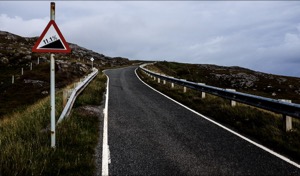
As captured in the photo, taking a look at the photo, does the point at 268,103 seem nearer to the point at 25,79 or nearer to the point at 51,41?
the point at 51,41

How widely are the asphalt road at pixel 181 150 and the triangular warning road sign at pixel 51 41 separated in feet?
8.50

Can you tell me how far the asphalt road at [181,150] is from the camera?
5137 millimetres

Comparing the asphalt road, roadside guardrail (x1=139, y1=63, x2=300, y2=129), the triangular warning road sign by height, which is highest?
the triangular warning road sign

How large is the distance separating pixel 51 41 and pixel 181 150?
379cm

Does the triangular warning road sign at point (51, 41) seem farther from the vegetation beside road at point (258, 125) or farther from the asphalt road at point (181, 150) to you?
the vegetation beside road at point (258, 125)

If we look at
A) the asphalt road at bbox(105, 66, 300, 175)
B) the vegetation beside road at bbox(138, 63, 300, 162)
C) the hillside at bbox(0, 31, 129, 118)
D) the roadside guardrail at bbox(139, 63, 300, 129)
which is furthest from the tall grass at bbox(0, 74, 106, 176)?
the hillside at bbox(0, 31, 129, 118)

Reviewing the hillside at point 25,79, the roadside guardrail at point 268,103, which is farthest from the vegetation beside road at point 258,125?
the hillside at point 25,79

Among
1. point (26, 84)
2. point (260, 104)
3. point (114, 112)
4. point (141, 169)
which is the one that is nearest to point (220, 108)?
point (260, 104)

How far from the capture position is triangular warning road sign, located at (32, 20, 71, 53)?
565cm

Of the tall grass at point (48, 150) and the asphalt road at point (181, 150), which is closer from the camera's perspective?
the tall grass at point (48, 150)

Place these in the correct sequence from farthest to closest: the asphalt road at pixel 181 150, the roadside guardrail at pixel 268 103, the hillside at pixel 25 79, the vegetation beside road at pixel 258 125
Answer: the hillside at pixel 25 79 < the roadside guardrail at pixel 268 103 < the vegetation beside road at pixel 258 125 < the asphalt road at pixel 181 150

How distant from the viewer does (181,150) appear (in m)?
6.27

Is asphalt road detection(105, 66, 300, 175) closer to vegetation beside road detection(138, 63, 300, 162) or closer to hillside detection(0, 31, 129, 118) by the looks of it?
vegetation beside road detection(138, 63, 300, 162)

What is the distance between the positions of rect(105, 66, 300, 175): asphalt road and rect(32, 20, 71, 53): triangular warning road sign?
2.59 meters
